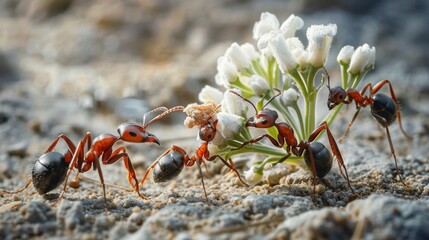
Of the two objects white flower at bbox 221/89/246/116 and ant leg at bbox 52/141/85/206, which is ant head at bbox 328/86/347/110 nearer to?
white flower at bbox 221/89/246/116

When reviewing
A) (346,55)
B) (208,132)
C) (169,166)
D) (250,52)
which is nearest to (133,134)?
(169,166)

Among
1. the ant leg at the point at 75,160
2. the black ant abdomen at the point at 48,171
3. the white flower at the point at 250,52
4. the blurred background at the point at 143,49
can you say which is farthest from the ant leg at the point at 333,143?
the blurred background at the point at 143,49

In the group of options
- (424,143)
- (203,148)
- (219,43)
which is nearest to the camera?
(203,148)

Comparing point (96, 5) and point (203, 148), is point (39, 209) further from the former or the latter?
point (96, 5)

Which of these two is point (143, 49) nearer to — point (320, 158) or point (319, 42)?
point (319, 42)

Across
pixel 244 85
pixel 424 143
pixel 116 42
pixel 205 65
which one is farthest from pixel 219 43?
pixel 244 85

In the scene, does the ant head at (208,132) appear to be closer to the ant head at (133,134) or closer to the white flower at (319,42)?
the ant head at (133,134)

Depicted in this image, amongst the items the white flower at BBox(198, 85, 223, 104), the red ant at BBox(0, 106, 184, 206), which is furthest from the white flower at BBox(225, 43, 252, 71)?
the red ant at BBox(0, 106, 184, 206)
